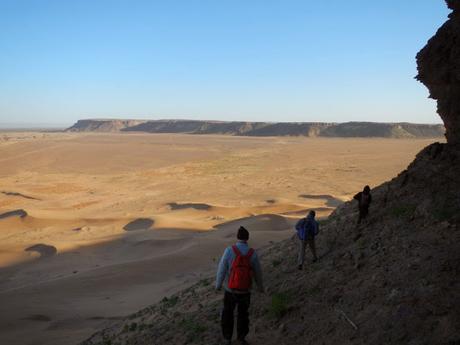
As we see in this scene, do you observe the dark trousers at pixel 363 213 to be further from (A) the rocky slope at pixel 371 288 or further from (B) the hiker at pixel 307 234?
(B) the hiker at pixel 307 234

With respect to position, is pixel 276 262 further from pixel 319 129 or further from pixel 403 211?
pixel 319 129

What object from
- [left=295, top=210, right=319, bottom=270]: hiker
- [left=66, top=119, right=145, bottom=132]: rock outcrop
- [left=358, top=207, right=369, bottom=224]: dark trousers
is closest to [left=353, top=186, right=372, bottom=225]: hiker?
[left=358, top=207, right=369, bottom=224]: dark trousers

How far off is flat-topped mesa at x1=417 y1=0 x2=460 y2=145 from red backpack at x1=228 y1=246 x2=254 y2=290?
4572 millimetres

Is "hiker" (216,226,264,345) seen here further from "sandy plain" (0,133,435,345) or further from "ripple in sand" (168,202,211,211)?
"ripple in sand" (168,202,211,211)

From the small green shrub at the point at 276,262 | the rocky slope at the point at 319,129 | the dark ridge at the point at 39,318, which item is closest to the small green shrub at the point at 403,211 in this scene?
the small green shrub at the point at 276,262

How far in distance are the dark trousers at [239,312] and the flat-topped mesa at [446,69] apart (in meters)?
4.72

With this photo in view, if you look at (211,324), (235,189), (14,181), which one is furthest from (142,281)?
(14,181)

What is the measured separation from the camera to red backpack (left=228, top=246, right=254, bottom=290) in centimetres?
555

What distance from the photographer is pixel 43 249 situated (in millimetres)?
19500

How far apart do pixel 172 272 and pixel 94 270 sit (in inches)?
111

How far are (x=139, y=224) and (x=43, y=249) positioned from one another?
5.19 m

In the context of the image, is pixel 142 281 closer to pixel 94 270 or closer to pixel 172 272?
pixel 172 272

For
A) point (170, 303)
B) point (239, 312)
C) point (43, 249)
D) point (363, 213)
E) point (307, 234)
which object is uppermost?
point (363, 213)

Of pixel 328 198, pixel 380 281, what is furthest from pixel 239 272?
pixel 328 198
